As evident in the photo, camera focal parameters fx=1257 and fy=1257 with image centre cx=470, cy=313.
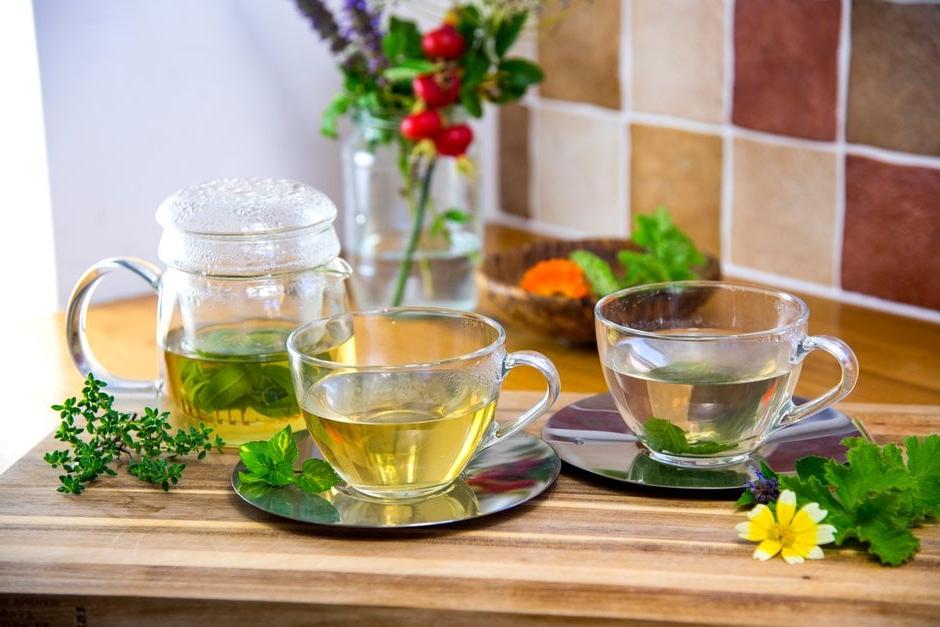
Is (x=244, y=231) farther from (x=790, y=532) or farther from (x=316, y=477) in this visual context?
(x=790, y=532)

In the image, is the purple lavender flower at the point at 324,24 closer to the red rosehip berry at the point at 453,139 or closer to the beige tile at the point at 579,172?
the red rosehip berry at the point at 453,139

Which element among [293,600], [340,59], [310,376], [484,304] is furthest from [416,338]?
[340,59]

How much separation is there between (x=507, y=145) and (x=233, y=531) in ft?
3.21

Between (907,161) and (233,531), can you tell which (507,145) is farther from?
(233,531)

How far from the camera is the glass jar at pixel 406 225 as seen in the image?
1210mm

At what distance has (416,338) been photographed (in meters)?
0.72

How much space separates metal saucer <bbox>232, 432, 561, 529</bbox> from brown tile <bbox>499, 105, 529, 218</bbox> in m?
0.84

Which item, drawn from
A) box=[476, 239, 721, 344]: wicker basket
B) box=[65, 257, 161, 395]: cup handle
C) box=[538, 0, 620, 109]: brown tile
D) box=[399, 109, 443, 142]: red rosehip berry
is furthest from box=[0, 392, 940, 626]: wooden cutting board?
box=[538, 0, 620, 109]: brown tile

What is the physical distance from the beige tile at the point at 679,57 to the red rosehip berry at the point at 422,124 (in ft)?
0.98

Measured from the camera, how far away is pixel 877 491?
624 mm

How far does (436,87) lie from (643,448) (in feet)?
1.64

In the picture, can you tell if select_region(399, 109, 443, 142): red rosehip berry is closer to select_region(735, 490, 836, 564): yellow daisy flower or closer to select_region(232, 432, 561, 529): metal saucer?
select_region(232, 432, 561, 529): metal saucer

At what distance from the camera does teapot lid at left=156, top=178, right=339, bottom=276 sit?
0.73 meters

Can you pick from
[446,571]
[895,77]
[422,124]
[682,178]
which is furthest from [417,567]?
[682,178]
